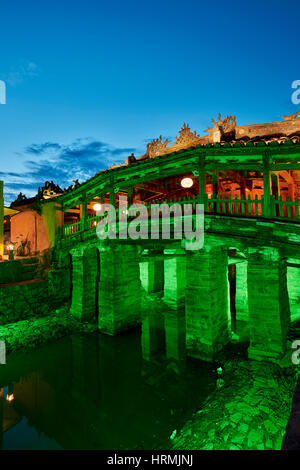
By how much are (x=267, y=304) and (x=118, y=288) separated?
6209 millimetres

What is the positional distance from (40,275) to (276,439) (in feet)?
45.8

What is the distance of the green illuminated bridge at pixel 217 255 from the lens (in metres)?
7.31

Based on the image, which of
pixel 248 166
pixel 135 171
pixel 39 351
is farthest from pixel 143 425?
pixel 135 171

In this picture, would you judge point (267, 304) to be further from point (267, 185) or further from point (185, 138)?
point (185, 138)

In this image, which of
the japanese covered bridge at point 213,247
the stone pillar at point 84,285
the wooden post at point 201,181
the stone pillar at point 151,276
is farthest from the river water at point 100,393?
the stone pillar at point 151,276

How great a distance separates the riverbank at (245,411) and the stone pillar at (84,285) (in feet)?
24.6

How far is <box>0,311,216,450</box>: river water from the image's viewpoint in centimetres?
560

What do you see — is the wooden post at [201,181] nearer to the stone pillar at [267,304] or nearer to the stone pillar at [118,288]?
the stone pillar at [267,304]

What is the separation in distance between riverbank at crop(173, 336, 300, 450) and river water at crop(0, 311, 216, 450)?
0.51m

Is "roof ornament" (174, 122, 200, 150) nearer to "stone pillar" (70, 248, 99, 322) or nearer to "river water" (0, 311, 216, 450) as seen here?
"stone pillar" (70, 248, 99, 322)

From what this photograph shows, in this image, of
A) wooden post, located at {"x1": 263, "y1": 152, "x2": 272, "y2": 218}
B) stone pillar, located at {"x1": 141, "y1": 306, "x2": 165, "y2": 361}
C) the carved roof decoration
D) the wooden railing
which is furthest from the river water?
the carved roof decoration

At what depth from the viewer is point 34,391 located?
292 inches

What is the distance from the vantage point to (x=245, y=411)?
5.52 meters
